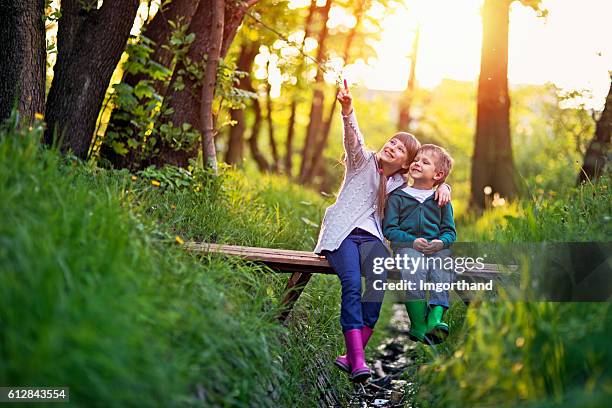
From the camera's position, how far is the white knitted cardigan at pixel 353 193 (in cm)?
503

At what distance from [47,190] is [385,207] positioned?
7.56ft

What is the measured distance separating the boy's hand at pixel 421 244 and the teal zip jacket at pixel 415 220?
67mm

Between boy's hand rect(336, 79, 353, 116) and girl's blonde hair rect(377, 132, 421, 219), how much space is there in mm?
434

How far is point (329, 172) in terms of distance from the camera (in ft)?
76.8

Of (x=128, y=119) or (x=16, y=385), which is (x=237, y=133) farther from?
(x=16, y=385)

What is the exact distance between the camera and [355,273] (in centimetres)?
484

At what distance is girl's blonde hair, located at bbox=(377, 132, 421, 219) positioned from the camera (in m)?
5.22

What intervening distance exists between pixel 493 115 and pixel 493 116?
0.05ft

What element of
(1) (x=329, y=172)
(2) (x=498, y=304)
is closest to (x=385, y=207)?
(2) (x=498, y=304)

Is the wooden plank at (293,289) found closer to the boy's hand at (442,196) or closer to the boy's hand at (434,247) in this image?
the boy's hand at (434,247)

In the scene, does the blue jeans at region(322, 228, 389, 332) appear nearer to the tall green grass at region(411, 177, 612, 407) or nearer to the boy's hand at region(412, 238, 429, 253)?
the boy's hand at region(412, 238, 429, 253)

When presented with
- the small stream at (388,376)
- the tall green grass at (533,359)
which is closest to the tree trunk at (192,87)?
the small stream at (388,376)

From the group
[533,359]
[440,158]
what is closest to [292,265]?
[440,158]

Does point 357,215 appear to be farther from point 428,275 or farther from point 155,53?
point 155,53
